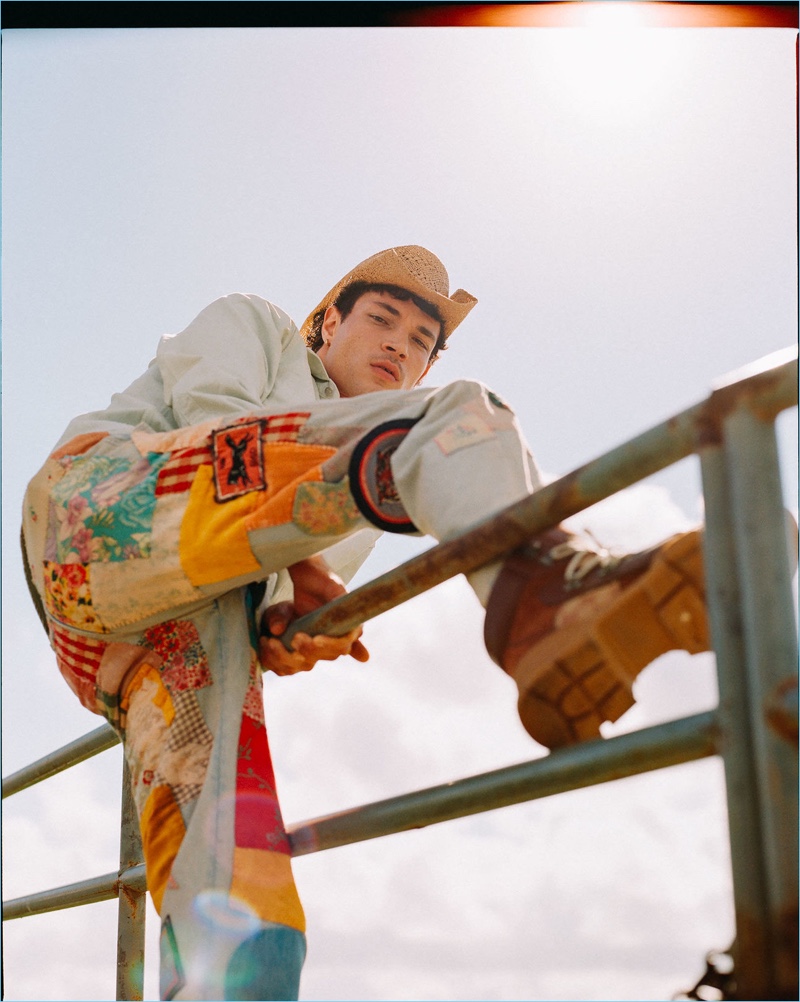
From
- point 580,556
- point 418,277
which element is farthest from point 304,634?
point 418,277

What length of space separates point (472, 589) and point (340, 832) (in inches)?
13.2

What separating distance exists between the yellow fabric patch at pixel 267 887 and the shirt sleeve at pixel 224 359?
601 millimetres

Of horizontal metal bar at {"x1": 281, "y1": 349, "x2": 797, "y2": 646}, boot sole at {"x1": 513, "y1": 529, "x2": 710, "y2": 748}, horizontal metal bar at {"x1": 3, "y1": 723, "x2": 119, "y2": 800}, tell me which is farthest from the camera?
horizontal metal bar at {"x1": 3, "y1": 723, "x2": 119, "y2": 800}

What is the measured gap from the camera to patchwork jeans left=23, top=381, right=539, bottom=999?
56.2 inches

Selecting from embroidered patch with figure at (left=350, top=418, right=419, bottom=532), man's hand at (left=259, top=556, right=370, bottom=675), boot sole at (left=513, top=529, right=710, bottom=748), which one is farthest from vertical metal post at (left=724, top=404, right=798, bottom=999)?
man's hand at (left=259, top=556, right=370, bottom=675)

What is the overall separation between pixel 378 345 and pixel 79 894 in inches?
48.0

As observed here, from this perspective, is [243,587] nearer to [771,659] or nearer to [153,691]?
[153,691]

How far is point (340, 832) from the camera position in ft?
4.65

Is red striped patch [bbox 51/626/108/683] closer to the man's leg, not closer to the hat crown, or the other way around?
the man's leg

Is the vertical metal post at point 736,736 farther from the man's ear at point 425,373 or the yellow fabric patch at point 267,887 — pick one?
the man's ear at point 425,373

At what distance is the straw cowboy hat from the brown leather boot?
53.8 inches

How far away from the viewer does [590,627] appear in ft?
3.76

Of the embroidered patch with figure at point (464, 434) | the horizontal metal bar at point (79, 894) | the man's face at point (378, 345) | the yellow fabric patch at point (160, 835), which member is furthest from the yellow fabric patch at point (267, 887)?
the man's face at point (378, 345)

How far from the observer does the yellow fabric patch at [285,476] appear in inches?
59.8
